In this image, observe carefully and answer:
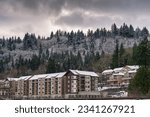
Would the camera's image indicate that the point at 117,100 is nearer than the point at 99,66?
Yes

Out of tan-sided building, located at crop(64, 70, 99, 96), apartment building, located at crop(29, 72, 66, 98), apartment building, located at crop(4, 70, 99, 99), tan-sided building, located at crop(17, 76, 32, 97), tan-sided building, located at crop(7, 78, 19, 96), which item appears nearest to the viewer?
tan-sided building, located at crop(64, 70, 99, 96)

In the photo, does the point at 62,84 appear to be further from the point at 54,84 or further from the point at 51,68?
the point at 51,68

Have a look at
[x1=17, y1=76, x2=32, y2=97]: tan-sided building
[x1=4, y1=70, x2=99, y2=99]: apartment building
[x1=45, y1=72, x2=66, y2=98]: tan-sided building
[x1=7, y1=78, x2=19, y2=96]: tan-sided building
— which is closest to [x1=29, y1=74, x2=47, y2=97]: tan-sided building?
[x1=4, y1=70, x2=99, y2=99]: apartment building

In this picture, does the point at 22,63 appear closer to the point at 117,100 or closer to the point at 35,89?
the point at 35,89

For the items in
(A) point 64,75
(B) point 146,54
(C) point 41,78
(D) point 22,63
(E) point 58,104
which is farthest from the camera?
(D) point 22,63

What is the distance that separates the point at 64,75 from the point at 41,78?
36.1 feet

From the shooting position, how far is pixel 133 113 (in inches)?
130

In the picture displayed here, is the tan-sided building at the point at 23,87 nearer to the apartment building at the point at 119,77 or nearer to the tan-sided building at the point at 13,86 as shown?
the tan-sided building at the point at 13,86

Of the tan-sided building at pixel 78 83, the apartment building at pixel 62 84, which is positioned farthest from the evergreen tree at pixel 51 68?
the tan-sided building at pixel 78 83

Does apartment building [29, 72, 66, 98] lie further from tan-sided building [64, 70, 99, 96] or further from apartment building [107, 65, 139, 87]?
apartment building [107, 65, 139, 87]

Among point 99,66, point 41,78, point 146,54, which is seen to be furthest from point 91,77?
point 99,66

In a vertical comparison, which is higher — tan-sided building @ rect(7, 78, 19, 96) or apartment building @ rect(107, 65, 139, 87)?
apartment building @ rect(107, 65, 139, 87)

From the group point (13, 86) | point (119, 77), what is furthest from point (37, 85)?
point (119, 77)

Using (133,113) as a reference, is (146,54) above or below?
above
